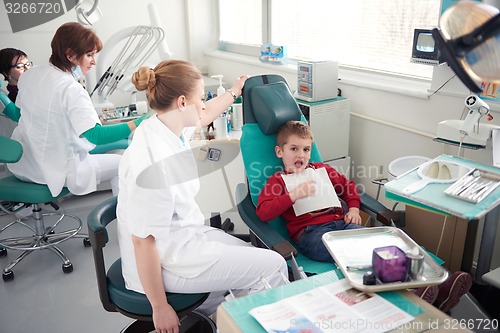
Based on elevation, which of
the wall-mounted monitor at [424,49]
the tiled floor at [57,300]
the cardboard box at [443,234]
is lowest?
the tiled floor at [57,300]

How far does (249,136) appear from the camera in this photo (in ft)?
6.76

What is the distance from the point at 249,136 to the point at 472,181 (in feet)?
3.27

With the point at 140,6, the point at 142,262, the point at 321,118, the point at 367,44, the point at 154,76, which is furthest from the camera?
the point at 140,6

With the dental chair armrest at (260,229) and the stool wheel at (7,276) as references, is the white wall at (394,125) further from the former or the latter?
the stool wheel at (7,276)

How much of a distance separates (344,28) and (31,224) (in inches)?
101

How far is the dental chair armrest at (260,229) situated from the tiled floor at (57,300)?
30.7 inches

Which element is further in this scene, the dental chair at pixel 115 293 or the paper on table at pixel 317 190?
the paper on table at pixel 317 190

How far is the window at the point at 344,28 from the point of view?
2461 millimetres

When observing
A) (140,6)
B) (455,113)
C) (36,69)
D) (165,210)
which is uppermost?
(140,6)

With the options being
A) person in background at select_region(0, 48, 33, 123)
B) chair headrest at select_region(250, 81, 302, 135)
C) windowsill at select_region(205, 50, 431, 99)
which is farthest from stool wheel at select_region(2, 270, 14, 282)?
windowsill at select_region(205, 50, 431, 99)

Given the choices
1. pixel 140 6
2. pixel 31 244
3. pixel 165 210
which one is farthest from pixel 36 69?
pixel 140 6

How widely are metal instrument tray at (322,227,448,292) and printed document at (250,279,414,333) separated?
0.14ft

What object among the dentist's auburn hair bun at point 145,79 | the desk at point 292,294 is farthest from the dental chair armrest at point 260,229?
the dentist's auburn hair bun at point 145,79

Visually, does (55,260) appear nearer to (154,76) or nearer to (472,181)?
(154,76)
